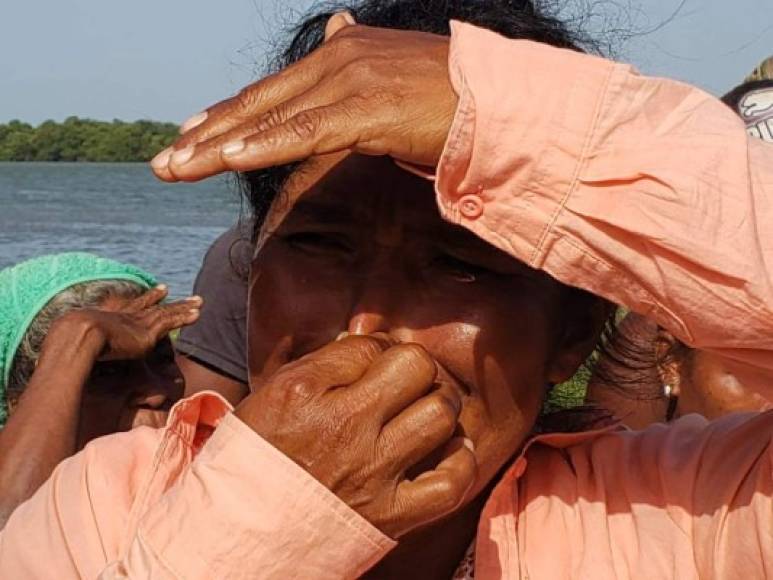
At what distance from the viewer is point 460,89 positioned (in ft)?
4.85

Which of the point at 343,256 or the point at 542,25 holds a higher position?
the point at 542,25

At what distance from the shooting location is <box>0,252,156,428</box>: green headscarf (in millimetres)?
4027

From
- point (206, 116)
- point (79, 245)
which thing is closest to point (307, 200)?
point (206, 116)

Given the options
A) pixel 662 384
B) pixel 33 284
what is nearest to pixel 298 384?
pixel 662 384

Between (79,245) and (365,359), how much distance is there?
2156cm

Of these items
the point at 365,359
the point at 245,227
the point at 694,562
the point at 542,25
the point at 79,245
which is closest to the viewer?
the point at 365,359

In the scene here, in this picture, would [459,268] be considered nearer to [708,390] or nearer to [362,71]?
[362,71]

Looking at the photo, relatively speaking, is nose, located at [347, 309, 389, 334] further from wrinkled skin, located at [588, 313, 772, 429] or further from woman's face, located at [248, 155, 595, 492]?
wrinkled skin, located at [588, 313, 772, 429]

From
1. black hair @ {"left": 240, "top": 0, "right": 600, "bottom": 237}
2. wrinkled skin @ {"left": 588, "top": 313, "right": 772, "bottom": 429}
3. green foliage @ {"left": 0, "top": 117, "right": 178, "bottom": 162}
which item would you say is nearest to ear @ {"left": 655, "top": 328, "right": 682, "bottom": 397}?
wrinkled skin @ {"left": 588, "top": 313, "right": 772, "bottom": 429}

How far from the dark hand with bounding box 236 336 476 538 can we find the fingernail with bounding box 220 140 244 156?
0.95 ft

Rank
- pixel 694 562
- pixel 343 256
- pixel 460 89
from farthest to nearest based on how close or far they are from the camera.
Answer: pixel 343 256
pixel 694 562
pixel 460 89

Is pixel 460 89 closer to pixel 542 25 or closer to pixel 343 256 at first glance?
pixel 343 256

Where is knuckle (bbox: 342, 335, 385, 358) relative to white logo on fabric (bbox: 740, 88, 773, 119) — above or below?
→ above

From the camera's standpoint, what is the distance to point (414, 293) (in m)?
1.84
